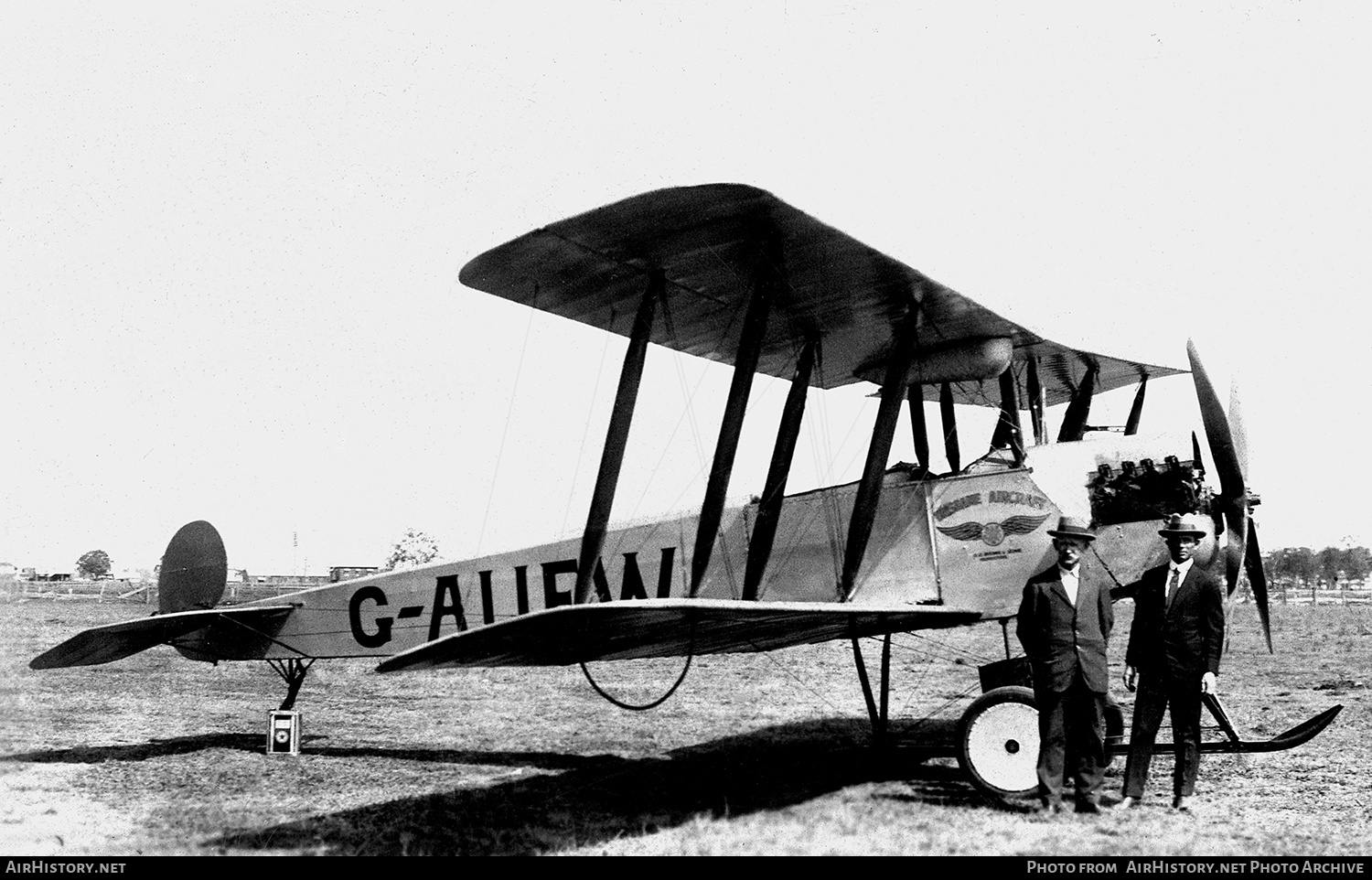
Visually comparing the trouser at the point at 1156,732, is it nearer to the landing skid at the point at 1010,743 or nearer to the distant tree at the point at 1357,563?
the landing skid at the point at 1010,743

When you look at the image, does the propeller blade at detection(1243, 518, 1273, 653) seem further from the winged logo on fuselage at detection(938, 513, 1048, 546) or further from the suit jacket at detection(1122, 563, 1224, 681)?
the winged logo on fuselage at detection(938, 513, 1048, 546)

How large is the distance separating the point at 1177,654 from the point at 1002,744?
1.19 meters

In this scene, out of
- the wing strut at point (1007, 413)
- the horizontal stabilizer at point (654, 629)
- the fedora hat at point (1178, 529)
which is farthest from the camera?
the wing strut at point (1007, 413)

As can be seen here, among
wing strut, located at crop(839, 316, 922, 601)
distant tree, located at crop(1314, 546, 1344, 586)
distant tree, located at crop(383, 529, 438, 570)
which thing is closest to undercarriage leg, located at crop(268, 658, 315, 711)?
wing strut, located at crop(839, 316, 922, 601)

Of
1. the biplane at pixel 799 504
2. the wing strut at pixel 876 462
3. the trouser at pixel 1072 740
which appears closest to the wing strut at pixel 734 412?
the biplane at pixel 799 504

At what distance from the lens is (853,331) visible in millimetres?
8117

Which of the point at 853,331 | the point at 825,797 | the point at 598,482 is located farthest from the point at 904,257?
the point at 825,797

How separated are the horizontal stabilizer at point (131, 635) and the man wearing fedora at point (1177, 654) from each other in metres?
7.47

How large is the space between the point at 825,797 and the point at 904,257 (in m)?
3.54

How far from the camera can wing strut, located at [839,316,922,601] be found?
279 inches

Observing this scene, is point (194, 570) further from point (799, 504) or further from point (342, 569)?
point (342, 569)

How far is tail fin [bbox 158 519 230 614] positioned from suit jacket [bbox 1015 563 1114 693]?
7.37 meters

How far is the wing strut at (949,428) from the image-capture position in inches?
340
